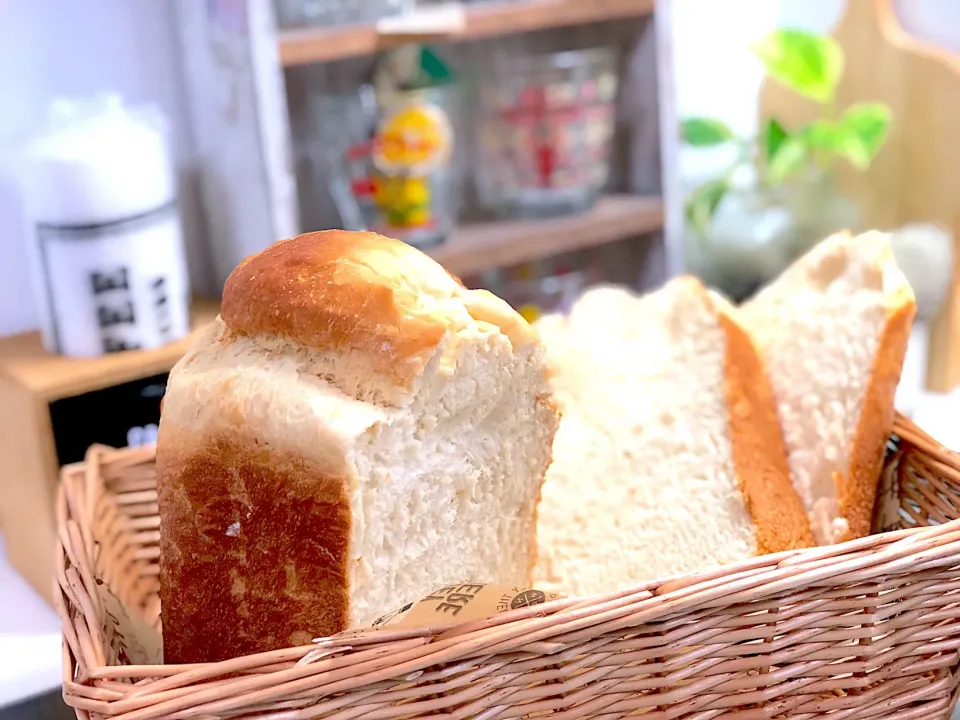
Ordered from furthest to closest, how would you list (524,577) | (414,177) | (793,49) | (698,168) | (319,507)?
1. (698,168)
2. (793,49)
3. (414,177)
4. (524,577)
5. (319,507)

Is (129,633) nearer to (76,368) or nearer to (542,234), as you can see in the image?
(76,368)

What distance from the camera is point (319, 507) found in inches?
25.7

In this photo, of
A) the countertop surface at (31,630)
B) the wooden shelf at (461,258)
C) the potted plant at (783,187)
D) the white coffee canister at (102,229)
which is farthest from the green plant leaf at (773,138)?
the white coffee canister at (102,229)

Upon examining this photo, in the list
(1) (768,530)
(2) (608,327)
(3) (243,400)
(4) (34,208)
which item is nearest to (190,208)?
(4) (34,208)

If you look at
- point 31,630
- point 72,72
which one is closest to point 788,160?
point 72,72

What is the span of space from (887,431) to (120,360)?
0.78 meters

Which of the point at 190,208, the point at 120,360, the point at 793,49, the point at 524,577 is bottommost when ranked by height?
the point at 524,577

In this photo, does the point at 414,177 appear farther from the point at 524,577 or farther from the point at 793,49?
the point at 793,49

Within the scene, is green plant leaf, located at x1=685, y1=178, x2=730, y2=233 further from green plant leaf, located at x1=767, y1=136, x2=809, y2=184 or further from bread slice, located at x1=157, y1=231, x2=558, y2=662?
bread slice, located at x1=157, y1=231, x2=558, y2=662

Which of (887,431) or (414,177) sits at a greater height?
(414,177)

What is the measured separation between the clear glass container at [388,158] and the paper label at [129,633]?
675 mm

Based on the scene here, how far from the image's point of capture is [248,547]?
0.69 metres

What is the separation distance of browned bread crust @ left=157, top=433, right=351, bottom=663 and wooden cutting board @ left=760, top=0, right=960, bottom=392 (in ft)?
4.29

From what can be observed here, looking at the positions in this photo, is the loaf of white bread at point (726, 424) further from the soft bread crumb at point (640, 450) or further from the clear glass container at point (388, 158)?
the clear glass container at point (388, 158)
